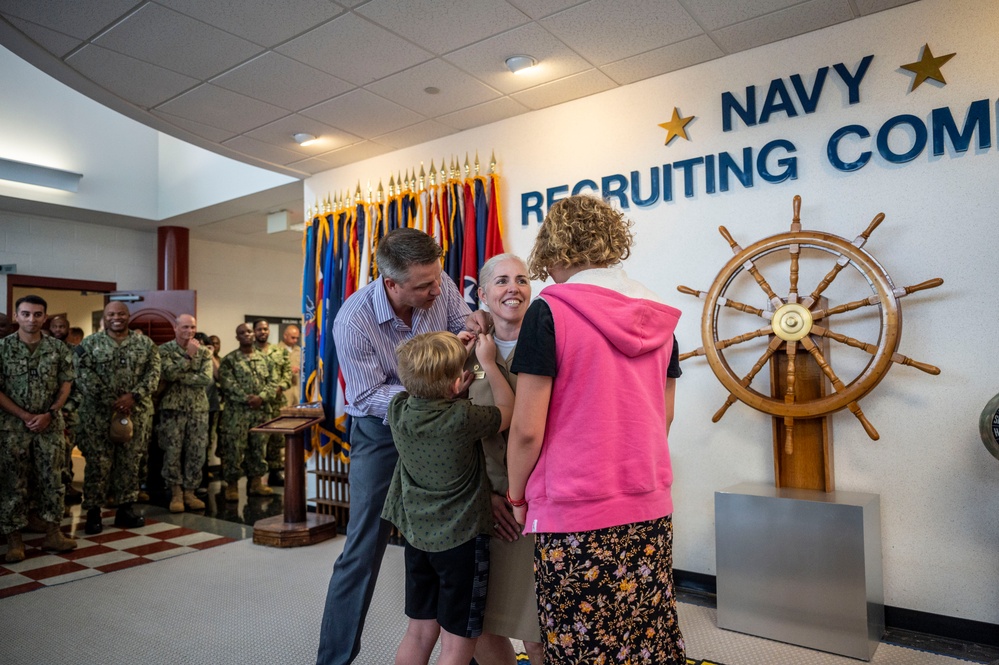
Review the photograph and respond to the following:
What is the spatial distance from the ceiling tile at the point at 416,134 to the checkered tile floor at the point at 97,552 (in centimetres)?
283

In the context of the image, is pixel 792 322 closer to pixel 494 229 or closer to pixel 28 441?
pixel 494 229

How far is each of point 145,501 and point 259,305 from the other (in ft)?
11.1

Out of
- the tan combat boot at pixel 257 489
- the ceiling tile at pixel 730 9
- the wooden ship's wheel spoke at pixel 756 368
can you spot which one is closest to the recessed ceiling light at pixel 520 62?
the ceiling tile at pixel 730 9

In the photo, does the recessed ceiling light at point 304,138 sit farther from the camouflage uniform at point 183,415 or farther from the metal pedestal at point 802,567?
the metal pedestal at point 802,567

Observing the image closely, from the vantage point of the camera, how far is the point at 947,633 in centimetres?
271

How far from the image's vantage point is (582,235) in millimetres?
1478

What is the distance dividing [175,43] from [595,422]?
9.24 ft

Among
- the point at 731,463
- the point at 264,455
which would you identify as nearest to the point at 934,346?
the point at 731,463

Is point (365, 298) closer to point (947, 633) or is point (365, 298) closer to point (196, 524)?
point (947, 633)

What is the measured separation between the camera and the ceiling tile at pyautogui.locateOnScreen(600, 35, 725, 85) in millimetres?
3146

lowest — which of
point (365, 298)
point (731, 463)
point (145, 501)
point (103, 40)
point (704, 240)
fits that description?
point (145, 501)

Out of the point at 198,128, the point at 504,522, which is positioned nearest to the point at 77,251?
the point at 198,128

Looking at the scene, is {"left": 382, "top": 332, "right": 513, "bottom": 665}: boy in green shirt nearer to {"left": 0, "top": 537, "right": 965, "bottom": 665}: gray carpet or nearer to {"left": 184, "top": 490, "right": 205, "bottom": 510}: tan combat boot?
{"left": 0, "top": 537, "right": 965, "bottom": 665}: gray carpet

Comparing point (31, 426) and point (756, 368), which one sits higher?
point (756, 368)
